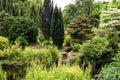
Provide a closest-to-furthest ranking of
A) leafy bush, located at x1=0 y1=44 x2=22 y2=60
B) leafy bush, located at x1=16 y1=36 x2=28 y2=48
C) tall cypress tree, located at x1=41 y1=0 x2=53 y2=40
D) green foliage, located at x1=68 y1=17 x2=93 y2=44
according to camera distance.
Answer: leafy bush, located at x1=0 y1=44 x2=22 y2=60 < green foliage, located at x1=68 y1=17 x2=93 y2=44 < leafy bush, located at x1=16 y1=36 x2=28 y2=48 < tall cypress tree, located at x1=41 y1=0 x2=53 y2=40

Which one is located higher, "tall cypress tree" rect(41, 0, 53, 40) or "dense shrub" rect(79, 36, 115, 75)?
"tall cypress tree" rect(41, 0, 53, 40)

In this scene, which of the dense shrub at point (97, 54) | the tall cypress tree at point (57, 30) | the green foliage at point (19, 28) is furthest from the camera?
the green foliage at point (19, 28)

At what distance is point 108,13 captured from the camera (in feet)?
48.4

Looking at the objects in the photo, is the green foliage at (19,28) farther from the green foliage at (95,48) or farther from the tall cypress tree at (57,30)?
the green foliage at (95,48)

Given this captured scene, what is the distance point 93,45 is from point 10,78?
12.5 ft

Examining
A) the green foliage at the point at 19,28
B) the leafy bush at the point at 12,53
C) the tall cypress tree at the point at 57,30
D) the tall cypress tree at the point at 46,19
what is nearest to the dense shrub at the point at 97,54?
the leafy bush at the point at 12,53

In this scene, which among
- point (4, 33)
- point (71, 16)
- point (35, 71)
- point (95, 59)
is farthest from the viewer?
point (71, 16)

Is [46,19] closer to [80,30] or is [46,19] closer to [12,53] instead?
[80,30]

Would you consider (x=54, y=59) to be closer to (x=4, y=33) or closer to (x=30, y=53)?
(x=30, y=53)

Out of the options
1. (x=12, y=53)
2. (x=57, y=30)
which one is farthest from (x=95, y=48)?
(x=57, y=30)

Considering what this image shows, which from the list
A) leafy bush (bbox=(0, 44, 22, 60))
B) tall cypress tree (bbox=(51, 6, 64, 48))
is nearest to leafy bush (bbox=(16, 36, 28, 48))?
tall cypress tree (bbox=(51, 6, 64, 48))

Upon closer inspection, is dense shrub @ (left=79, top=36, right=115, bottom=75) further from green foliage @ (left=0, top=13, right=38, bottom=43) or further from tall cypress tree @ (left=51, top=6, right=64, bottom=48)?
green foliage @ (left=0, top=13, right=38, bottom=43)

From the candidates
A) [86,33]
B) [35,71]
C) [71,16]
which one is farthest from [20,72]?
[71,16]

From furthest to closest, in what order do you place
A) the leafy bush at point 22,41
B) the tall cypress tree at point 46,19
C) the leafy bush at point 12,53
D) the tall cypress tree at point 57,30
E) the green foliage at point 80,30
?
the tall cypress tree at point 46,19
the tall cypress tree at point 57,30
the leafy bush at point 22,41
the green foliage at point 80,30
the leafy bush at point 12,53
